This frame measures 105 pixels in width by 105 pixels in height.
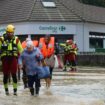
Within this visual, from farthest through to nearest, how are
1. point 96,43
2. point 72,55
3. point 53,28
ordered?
point 96,43 < point 53,28 < point 72,55

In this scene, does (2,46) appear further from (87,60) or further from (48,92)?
(87,60)

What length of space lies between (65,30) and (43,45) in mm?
38295

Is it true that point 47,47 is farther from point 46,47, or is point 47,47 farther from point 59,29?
point 59,29

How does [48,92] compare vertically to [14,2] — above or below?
below

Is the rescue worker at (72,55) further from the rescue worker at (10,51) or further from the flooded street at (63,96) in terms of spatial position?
the rescue worker at (10,51)

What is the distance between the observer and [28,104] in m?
13.3

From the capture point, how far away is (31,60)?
15.7 meters

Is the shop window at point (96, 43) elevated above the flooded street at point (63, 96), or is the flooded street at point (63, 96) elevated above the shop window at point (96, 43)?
the shop window at point (96, 43)

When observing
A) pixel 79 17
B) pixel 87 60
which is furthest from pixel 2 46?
pixel 79 17

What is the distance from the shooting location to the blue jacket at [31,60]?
51.3ft

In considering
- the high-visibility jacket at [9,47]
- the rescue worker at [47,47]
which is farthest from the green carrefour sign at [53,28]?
the high-visibility jacket at [9,47]

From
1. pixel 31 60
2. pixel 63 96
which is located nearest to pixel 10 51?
pixel 31 60

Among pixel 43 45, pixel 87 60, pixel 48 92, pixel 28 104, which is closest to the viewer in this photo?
pixel 28 104

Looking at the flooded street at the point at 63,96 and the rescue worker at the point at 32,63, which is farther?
the rescue worker at the point at 32,63
